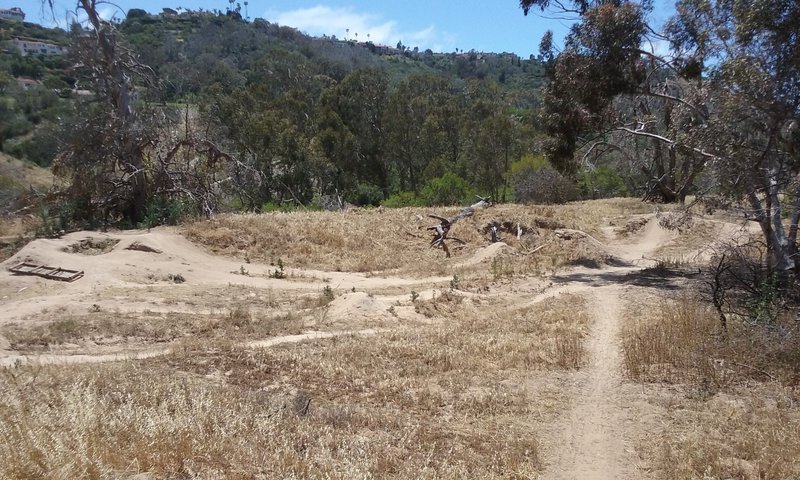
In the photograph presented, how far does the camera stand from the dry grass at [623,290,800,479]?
16.3 feet

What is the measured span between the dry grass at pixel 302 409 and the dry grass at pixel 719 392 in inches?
42.3

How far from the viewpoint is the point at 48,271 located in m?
12.4

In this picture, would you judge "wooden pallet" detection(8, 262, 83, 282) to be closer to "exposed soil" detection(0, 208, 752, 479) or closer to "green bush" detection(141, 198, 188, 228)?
"exposed soil" detection(0, 208, 752, 479)

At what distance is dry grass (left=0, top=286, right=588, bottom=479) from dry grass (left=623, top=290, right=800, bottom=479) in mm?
1074

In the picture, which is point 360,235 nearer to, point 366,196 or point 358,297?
point 358,297

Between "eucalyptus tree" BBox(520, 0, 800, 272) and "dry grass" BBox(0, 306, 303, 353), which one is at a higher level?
"eucalyptus tree" BBox(520, 0, 800, 272)

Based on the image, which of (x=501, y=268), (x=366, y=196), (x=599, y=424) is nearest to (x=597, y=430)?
(x=599, y=424)

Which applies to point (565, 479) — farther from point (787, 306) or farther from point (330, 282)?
point (330, 282)

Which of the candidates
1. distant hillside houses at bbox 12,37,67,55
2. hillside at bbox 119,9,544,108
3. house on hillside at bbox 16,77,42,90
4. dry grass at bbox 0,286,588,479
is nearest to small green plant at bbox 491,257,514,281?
dry grass at bbox 0,286,588,479

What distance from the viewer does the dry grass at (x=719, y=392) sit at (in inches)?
195

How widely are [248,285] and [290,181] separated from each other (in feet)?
66.8

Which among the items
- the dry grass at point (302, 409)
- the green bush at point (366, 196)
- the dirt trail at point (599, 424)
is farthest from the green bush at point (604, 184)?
the dry grass at point (302, 409)

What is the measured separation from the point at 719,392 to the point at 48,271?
40.9ft

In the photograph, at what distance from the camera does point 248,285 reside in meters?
13.5
